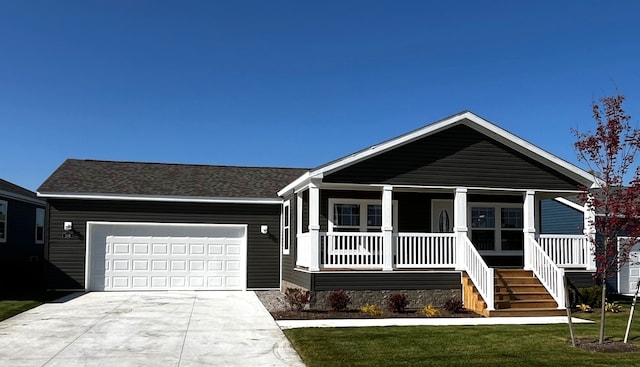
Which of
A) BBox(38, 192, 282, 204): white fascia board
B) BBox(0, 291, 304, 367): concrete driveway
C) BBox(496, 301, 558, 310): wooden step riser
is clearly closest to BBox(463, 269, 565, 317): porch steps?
BBox(496, 301, 558, 310): wooden step riser

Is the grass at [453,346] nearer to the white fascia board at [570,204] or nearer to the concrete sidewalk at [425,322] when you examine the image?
the concrete sidewalk at [425,322]

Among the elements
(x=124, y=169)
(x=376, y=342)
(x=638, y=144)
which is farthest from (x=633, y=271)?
(x=124, y=169)

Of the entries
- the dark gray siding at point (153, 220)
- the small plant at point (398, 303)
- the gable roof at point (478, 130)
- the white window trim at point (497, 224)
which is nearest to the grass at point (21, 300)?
the dark gray siding at point (153, 220)

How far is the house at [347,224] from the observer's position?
1574cm

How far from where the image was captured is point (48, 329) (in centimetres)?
1174

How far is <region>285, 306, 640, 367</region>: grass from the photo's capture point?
30.0ft

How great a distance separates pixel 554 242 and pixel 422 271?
A: 4085 millimetres

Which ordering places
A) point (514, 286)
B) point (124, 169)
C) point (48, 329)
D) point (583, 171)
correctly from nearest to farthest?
point (48, 329) → point (514, 286) → point (583, 171) → point (124, 169)

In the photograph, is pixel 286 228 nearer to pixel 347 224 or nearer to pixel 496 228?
pixel 347 224

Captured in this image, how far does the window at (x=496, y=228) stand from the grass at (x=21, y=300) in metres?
12.4

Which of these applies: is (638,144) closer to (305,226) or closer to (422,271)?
(422,271)

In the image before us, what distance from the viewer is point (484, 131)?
16.8m

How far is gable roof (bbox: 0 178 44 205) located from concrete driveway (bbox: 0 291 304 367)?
8.37m

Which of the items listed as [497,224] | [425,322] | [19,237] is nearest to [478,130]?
[497,224]
